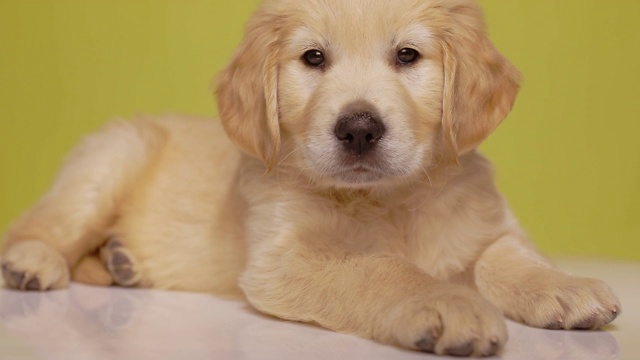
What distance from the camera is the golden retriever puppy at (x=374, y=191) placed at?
418cm

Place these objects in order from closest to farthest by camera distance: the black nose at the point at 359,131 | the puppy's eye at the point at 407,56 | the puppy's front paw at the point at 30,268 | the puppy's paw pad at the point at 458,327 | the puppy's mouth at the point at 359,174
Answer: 1. the puppy's paw pad at the point at 458,327
2. the black nose at the point at 359,131
3. the puppy's mouth at the point at 359,174
4. the puppy's eye at the point at 407,56
5. the puppy's front paw at the point at 30,268

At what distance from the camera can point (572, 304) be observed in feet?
13.9

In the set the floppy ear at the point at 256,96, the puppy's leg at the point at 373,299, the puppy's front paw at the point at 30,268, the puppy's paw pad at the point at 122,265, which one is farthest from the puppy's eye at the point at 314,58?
the puppy's front paw at the point at 30,268

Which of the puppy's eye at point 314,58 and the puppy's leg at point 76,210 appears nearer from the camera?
the puppy's eye at point 314,58

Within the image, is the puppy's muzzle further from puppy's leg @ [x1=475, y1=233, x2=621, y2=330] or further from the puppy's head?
puppy's leg @ [x1=475, y1=233, x2=621, y2=330]

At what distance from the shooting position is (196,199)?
5.45 meters

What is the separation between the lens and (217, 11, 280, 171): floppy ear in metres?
4.63

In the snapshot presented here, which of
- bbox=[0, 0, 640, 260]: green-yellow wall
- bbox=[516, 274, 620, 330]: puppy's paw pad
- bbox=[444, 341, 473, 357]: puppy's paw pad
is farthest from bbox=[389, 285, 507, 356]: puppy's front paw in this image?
bbox=[0, 0, 640, 260]: green-yellow wall

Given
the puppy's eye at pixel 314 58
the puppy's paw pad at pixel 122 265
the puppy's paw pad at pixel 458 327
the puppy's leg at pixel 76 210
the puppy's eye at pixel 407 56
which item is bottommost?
the puppy's paw pad at pixel 122 265

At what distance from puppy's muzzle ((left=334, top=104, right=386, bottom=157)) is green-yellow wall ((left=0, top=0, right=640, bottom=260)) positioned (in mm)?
3230

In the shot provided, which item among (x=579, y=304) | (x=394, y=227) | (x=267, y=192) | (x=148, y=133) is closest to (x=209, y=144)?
(x=148, y=133)

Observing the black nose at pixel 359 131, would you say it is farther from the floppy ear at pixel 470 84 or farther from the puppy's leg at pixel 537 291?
the puppy's leg at pixel 537 291

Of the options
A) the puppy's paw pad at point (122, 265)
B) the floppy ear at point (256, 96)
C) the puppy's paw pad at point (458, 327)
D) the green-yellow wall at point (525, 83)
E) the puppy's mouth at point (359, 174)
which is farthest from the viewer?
the green-yellow wall at point (525, 83)

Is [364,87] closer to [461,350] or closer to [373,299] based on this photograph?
[373,299]
